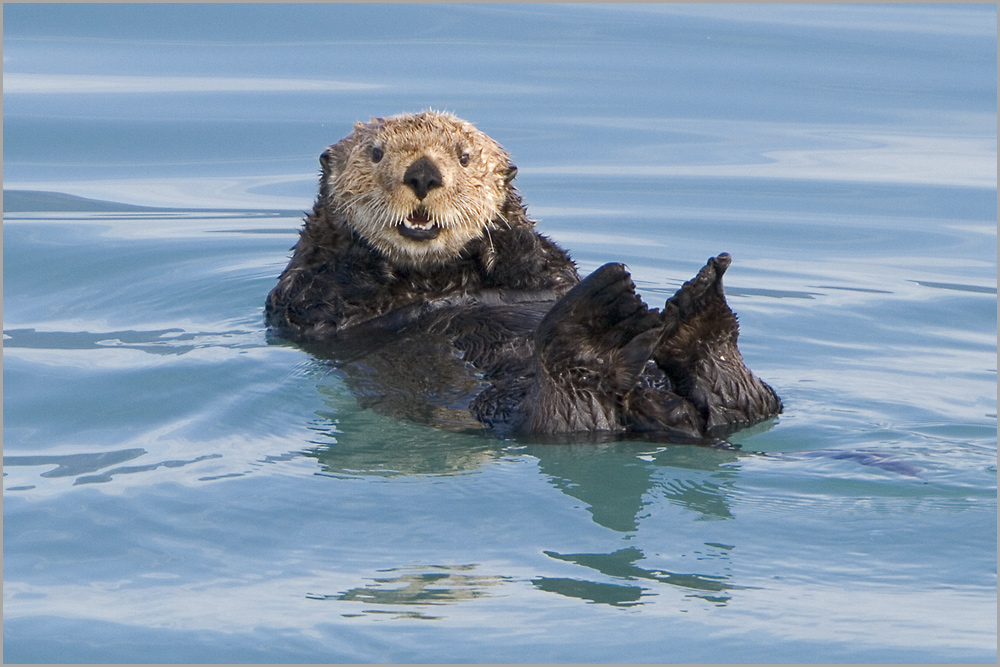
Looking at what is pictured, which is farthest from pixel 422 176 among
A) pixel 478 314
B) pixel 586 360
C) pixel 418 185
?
pixel 586 360

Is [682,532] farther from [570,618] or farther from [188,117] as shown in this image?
[188,117]

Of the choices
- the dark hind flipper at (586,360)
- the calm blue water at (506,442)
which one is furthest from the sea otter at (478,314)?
the calm blue water at (506,442)

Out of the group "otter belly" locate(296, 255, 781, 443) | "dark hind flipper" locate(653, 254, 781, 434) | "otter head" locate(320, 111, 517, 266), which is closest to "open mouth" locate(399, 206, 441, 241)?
"otter head" locate(320, 111, 517, 266)

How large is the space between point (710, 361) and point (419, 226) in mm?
1142

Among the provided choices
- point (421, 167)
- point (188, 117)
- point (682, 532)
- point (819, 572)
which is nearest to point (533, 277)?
point (421, 167)

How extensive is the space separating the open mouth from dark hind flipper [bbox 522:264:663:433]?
2.71 ft

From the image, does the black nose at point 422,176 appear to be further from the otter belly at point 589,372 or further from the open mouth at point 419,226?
the otter belly at point 589,372

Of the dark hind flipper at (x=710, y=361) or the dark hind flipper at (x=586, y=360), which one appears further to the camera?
the dark hind flipper at (x=710, y=361)

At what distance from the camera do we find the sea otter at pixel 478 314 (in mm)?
3725

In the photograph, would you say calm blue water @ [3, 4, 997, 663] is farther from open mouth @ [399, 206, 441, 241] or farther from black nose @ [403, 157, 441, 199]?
black nose @ [403, 157, 441, 199]

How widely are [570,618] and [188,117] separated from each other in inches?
273

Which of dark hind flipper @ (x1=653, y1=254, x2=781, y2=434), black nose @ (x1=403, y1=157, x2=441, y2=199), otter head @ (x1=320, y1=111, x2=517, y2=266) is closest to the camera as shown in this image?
dark hind flipper @ (x1=653, y1=254, x2=781, y2=434)

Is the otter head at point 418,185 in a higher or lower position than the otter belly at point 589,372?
higher

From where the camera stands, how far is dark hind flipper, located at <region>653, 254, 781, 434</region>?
3850 mm
